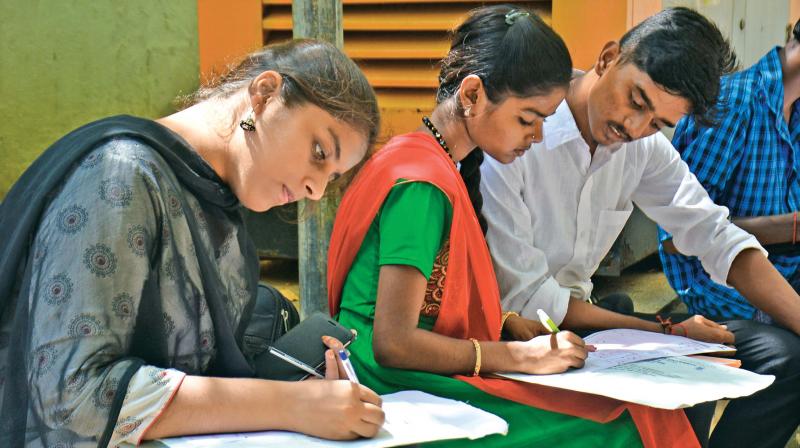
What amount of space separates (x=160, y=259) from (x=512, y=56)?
3.57ft

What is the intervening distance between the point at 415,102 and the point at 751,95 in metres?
1.76

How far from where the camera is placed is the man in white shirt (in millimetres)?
2668

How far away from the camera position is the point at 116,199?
1585 millimetres

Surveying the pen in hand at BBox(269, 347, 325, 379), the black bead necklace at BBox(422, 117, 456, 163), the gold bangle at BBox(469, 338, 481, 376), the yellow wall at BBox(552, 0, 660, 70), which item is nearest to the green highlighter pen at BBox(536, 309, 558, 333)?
the gold bangle at BBox(469, 338, 481, 376)

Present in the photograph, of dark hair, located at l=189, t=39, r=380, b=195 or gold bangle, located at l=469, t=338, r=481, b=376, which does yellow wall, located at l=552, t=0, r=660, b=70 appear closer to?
gold bangle, located at l=469, t=338, r=481, b=376

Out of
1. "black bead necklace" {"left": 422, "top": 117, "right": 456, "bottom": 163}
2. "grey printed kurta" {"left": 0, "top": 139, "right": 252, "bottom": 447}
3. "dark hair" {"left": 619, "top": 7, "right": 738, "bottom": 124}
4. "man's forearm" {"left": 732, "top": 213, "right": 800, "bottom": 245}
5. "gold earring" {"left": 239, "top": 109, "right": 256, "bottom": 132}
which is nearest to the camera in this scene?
"grey printed kurta" {"left": 0, "top": 139, "right": 252, "bottom": 447}

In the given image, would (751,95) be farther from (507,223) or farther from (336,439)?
(336,439)

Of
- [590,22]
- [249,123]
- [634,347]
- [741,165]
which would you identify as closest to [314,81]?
[249,123]

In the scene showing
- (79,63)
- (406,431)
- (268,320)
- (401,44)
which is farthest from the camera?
(79,63)

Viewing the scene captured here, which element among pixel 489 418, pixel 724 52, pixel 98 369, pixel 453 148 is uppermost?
pixel 724 52

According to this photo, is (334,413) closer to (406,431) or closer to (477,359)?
(406,431)

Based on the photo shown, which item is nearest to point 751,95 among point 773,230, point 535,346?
point 773,230

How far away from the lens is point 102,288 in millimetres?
1549

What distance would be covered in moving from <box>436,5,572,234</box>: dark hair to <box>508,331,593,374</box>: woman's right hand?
60cm
